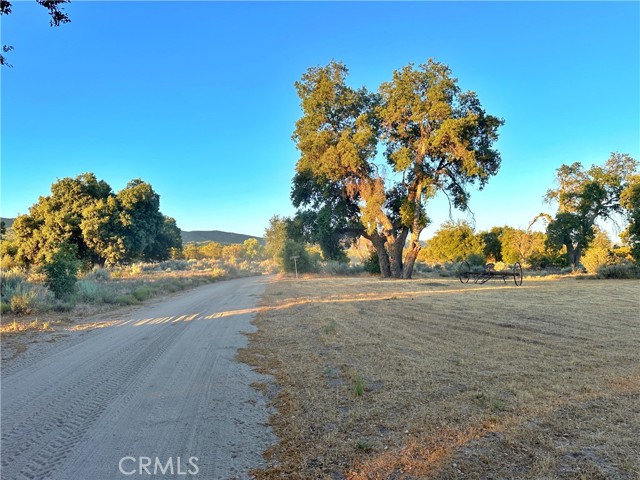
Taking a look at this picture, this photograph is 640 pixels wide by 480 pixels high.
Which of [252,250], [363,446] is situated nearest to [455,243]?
[363,446]

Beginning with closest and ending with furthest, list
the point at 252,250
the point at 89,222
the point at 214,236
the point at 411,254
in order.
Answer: the point at 411,254, the point at 89,222, the point at 252,250, the point at 214,236

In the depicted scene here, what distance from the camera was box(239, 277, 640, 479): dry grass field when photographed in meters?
2.85

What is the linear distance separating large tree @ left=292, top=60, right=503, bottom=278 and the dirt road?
21709 millimetres

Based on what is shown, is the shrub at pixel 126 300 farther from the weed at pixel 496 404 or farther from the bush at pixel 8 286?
the weed at pixel 496 404

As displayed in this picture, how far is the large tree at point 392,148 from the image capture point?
26.2m

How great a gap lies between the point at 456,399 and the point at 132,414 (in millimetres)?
3636

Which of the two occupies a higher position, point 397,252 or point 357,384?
point 397,252

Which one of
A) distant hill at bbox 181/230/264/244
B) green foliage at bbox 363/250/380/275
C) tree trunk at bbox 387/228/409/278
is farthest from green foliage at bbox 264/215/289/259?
distant hill at bbox 181/230/264/244

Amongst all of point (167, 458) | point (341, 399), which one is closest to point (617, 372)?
point (341, 399)

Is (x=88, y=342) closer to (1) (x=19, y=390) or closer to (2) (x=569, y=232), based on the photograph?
(1) (x=19, y=390)

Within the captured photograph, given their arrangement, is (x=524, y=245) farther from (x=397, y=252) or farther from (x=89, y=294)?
(x=89, y=294)

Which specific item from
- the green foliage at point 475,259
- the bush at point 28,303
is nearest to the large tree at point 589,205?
the green foliage at point 475,259

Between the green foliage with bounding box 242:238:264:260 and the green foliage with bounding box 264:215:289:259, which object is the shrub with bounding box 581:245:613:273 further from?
the green foliage with bounding box 242:238:264:260

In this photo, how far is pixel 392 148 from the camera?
29.8 m
